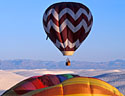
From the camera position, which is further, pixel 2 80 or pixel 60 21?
pixel 2 80

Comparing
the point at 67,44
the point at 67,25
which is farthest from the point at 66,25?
the point at 67,44

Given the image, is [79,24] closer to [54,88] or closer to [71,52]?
[71,52]

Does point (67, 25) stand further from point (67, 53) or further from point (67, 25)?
point (67, 53)

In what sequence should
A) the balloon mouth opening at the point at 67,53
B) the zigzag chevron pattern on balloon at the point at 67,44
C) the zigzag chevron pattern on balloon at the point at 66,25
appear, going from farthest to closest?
the balloon mouth opening at the point at 67,53 → the zigzag chevron pattern on balloon at the point at 67,44 → the zigzag chevron pattern on balloon at the point at 66,25

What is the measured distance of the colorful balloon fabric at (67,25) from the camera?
74.3 ft

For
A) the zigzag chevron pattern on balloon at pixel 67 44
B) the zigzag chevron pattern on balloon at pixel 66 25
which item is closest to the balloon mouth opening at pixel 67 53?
the zigzag chevron pattern on balloon at pixel 67 44

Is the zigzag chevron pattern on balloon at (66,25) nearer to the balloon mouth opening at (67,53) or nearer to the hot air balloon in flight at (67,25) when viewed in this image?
the hot air balloon in flight at (67,25)

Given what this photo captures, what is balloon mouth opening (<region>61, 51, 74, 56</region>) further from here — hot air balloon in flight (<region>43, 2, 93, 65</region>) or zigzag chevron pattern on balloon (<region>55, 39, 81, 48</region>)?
zigzag chevron pattern on balloon (<region>55, 39, 81, 48</region>)

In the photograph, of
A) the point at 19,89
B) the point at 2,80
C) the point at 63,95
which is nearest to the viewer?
the point at 63,95

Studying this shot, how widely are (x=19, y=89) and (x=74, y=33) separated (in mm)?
11432

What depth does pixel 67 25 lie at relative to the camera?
22.6 m

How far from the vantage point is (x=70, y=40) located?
903 inches

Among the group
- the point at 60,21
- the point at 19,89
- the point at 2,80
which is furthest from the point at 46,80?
the point at 2,80

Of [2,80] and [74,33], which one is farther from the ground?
[74,33]
